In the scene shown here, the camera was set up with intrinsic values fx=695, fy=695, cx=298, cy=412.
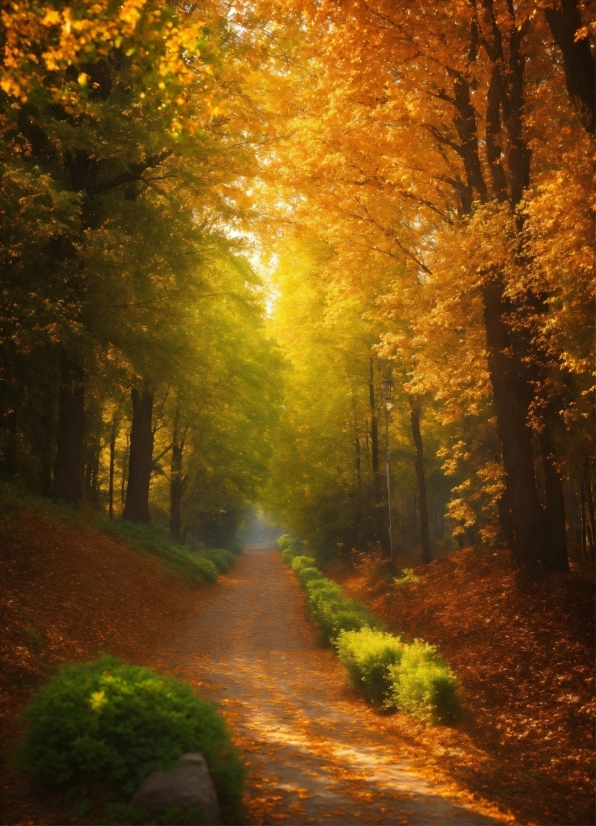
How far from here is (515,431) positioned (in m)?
12.8

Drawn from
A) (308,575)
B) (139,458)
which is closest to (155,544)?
(139,458)

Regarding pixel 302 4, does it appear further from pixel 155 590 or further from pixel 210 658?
pixel 155 590

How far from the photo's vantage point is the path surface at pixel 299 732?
18.2 ft

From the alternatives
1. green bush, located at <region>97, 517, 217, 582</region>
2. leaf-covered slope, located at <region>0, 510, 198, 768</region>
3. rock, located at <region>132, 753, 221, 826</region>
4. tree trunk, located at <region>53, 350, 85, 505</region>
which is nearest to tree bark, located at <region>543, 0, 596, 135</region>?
rock, located at <region>132, 753, 221, 826</region>

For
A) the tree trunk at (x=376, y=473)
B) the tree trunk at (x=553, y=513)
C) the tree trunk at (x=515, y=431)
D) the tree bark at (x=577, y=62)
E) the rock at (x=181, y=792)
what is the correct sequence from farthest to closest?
the tree trunk at (x=376, y=473) → the tree trunk at (x=515, y=431) → the tree trunk at (x=553, y=513) → the tree bark at (x=577, y=62) → the rock at (x=181, y=792)

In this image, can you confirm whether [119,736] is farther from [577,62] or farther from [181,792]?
[577,62]

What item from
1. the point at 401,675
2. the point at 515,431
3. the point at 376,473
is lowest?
the point at 401,675

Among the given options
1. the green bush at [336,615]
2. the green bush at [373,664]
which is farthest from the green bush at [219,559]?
the green bush at [373,664]

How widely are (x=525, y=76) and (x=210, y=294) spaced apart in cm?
981

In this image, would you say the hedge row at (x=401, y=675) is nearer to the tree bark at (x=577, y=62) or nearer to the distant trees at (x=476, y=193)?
the distant trees at (x=476, y=193)

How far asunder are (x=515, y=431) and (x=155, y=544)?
1242 centimetres

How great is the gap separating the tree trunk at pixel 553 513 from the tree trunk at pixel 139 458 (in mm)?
13983

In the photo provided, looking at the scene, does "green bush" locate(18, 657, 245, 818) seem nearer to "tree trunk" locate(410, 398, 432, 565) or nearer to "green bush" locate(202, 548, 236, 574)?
"tree trunk" locate(410, 398, 432, 565)

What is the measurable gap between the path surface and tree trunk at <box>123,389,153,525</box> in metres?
→ 7.19
